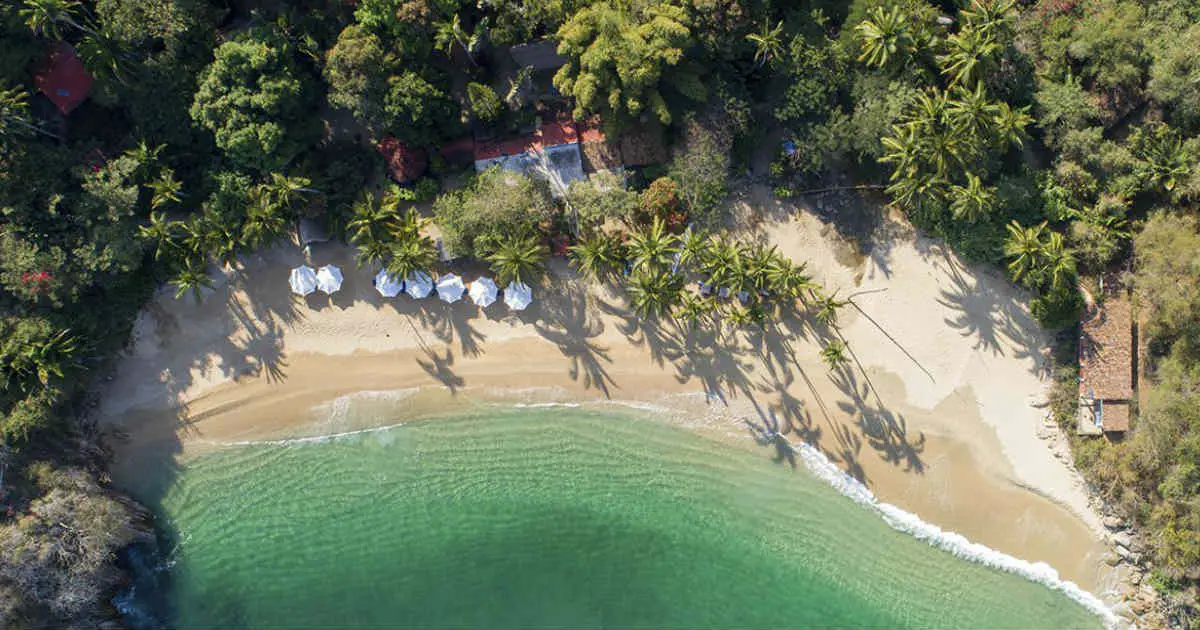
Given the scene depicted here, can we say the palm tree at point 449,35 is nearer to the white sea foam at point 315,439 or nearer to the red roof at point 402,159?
the red roof at point 402,159

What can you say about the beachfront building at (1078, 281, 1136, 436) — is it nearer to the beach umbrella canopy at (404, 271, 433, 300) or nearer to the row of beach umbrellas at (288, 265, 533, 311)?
the row of beach umbrellas at (288, 265, 533, 311)

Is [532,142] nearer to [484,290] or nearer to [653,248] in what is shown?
[484,290]

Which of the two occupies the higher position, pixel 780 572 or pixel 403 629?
pixel 780 572

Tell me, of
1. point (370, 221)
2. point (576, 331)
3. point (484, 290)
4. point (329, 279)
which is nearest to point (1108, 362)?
point (576, 331)

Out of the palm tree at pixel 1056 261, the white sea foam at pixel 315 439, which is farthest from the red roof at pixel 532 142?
the palm tree at pixel 1056 261

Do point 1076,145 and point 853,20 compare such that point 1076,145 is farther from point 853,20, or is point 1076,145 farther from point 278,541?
point 278,541

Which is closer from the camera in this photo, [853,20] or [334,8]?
[853,20]

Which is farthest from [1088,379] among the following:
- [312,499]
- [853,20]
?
[312,499]
